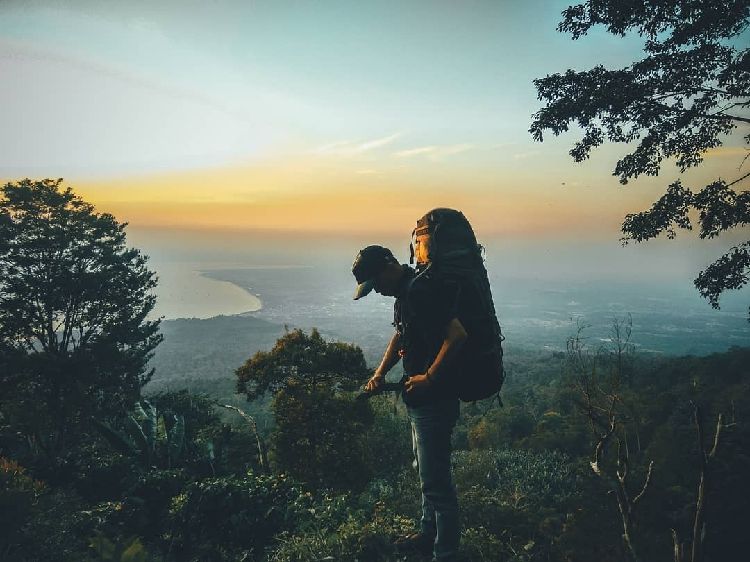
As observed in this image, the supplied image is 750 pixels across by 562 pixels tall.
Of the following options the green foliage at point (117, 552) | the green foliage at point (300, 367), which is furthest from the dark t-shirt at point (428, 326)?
the green foliage at point (300, 367)

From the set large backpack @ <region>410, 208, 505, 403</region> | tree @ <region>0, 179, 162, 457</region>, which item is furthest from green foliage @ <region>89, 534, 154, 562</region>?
tree @ <region>0, 179, 162, 457</region>

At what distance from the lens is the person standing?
2264 mm

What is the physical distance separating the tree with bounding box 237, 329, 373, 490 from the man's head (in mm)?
8045

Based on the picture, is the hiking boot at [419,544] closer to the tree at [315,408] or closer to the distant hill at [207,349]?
the tree at [315,408]

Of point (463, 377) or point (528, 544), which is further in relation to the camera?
point (528, 544)

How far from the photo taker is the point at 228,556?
11.4ft

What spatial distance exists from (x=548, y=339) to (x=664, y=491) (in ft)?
494

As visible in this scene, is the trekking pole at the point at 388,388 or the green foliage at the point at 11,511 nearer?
the trekking pole at the point at 388,388

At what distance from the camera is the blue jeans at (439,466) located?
8.12 feet

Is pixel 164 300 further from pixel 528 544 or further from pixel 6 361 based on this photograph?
pixel 528 544

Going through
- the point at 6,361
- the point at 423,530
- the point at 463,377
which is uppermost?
the point at 463,377

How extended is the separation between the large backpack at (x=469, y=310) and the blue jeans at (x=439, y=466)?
226 millimetres

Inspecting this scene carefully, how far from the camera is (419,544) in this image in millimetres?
2801

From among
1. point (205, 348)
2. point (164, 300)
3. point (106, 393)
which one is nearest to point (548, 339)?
point (205, 348)
